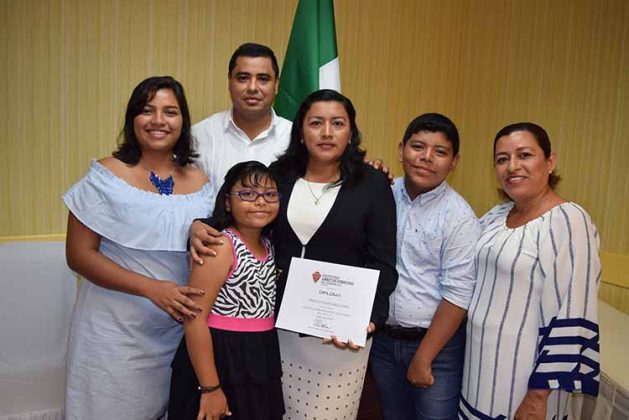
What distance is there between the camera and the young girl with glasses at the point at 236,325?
142 cm

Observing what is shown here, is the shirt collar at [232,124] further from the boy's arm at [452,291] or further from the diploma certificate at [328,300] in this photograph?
the boy's arm at [452,291]

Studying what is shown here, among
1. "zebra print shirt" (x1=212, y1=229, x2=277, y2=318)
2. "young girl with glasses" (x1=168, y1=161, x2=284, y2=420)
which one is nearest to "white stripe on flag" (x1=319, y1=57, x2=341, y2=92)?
"young girl with glasses" (x1=168, y1=161, x2=284, y2=420)

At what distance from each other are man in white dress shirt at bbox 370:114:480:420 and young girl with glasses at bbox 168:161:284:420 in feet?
1.48

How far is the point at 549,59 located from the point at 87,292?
9.47 feet

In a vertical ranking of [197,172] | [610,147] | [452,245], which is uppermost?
[610,147]

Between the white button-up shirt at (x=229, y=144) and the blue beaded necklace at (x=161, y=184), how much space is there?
0.36 metres

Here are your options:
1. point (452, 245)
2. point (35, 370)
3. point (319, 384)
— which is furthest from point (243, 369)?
point (35, 370)

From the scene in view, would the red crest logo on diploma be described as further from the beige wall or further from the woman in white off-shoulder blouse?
the beige wall

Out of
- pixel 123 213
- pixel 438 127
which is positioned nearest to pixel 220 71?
pixel 123 213

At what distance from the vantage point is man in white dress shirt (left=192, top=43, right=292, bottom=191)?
2.02m

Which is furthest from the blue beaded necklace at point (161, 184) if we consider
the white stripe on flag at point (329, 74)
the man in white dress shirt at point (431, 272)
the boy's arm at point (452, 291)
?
the white stripe on flag at point (329, 74)

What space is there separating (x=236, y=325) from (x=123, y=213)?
507 mm

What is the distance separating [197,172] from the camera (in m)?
1.80

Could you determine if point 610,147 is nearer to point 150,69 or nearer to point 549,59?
point 549,59
